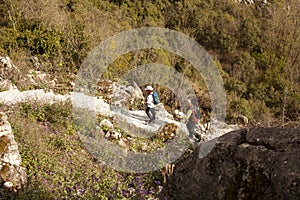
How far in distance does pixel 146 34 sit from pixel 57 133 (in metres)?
14.2

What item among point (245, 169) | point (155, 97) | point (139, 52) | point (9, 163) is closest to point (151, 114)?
point (155, 97)

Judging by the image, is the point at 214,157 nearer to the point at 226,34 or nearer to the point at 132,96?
the point at 132,96

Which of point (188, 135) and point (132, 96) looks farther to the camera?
point (132, 96)

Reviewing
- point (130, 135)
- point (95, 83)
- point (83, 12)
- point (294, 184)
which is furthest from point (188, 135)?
point (83, 12)

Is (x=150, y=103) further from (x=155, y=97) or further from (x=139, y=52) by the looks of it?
(x=139, y=52)

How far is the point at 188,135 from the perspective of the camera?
30.2 feet

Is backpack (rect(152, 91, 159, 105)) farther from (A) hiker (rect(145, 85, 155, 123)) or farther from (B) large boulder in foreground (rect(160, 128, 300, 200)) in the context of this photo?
(B) large boulder in foreground (rect(160, 128, 300, 200))

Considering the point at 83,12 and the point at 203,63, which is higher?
the point at 83,12

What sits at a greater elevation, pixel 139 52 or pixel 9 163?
pixel 9 163

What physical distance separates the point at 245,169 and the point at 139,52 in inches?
530

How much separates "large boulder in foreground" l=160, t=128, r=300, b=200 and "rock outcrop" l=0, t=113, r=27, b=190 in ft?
8.72

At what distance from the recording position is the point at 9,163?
17.8ft

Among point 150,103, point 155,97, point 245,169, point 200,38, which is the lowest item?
point 200,38

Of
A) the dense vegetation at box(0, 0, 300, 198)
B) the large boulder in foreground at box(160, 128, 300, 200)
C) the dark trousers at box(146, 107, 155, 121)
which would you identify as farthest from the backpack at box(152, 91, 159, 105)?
the large boulder in foreground at box(160, 128, 300, 200)
